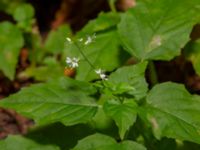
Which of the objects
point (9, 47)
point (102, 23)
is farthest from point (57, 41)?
point (102, 23)

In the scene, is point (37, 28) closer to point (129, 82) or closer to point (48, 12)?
point (48, 12)

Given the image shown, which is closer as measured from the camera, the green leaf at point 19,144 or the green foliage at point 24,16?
the green leaf at point 19,144

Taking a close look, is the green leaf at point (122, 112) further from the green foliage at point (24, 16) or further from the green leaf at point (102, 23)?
the green foliage at point (24, 16)

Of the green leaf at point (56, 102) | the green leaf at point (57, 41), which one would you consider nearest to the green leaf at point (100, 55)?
the green leaf at point (56, 102)

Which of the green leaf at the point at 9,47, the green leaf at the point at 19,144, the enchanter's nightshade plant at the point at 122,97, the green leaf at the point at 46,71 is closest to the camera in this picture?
→ the enchanter's nightshade plant at the point at 122,97

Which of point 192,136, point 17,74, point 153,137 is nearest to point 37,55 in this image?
point 17,74

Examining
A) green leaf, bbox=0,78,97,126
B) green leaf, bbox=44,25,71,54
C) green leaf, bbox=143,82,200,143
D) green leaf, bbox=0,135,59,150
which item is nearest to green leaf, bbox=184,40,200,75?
green leaf, bbox=143,82,200,143

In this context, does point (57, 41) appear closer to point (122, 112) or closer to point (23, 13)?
point (23, 13)
